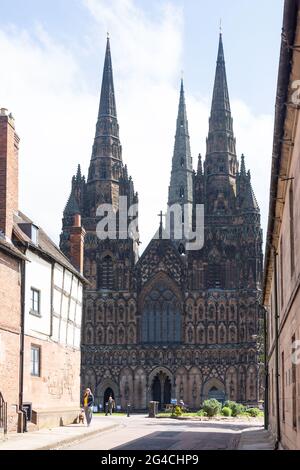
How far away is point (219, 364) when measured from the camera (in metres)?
74.9

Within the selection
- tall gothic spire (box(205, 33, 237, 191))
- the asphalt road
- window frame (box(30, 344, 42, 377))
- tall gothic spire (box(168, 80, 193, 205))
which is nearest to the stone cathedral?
tall gothic spire (box(205, 33, 237, 191))

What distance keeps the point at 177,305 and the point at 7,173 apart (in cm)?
5053

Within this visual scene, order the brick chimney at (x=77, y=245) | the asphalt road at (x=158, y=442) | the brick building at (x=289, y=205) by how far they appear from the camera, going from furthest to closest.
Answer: the brick chimney at (x=77, y=245), the asphalt road at (x=158, y=442), the brick building at (x=289, y=205)

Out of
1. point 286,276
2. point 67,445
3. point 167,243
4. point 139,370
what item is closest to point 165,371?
point 139,370

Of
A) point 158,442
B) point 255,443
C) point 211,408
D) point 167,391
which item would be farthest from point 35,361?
point 167,391

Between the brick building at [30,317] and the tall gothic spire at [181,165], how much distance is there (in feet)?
191

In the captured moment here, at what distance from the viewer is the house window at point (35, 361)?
29.3m

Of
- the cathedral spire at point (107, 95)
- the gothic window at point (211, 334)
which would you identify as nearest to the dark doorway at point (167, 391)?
the gothic window at point (211, 334)

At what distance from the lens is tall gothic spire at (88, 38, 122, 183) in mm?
82625

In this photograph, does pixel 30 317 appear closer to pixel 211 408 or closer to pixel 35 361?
pixel 35 361

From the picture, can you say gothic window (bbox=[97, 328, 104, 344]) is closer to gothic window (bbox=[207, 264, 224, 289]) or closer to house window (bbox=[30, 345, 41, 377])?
gothic window (bbox=[207, 264, 224, 289])

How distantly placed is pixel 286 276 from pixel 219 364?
57168 millimetres

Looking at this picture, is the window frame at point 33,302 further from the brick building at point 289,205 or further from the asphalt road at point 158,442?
the brick building at point 289,205

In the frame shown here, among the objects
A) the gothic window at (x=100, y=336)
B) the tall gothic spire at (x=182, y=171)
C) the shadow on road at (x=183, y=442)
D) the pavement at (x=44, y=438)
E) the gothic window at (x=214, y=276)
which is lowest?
the shadow on road at (x=183, y=442)
